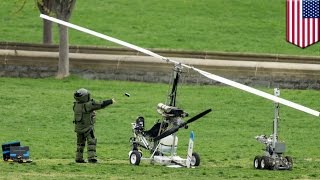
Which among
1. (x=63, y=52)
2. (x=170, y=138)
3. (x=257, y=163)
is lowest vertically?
(x=257, y=163)

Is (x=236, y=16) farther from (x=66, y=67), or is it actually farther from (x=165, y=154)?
(x=165, y=154)

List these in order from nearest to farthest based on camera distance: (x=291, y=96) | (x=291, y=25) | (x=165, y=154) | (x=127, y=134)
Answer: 1. (x=165, y=154)
2. (x=291, y=25)
3. (x=127, y=134)
4. (x=291, y=96)

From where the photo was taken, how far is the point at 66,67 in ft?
136

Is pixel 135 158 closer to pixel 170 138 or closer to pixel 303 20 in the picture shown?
pixel 170 138

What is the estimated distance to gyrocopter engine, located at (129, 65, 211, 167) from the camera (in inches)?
931

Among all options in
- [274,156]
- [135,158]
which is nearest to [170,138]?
[135,158]

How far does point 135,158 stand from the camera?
24.1 m

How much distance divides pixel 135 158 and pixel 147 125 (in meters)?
9.38

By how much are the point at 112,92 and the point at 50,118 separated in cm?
501

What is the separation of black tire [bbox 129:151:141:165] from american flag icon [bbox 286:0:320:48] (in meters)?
5.14

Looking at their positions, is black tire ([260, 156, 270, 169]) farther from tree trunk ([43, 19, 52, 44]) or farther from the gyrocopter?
tree trunk ([43, 19, 52, 44])

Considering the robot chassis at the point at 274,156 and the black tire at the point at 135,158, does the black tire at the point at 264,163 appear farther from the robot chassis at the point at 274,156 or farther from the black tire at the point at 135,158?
the black tire at the point at 135,158

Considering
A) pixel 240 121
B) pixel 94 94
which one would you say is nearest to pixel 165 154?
pixel 240 121

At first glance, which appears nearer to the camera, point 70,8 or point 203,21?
point 70,8
